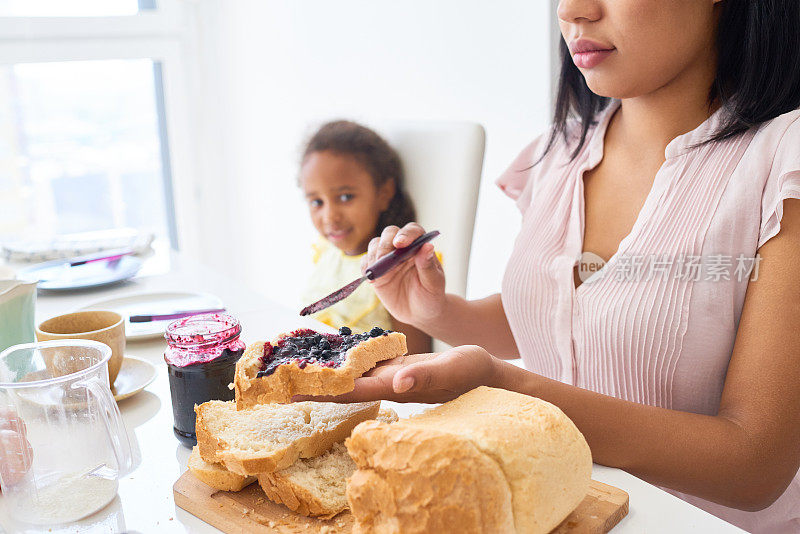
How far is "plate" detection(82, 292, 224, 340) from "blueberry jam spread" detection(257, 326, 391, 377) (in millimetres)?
519

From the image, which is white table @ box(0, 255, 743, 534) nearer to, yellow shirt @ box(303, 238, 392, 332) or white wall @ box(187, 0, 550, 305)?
yellow shirt @ box(303, 238, 392, 332)

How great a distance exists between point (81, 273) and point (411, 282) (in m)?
0.77

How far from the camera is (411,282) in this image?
1.28 metres

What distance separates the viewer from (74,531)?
0.70 metres

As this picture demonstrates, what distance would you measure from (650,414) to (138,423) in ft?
2.14

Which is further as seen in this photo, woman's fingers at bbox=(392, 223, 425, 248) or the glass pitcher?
woman's fingers at bbox=(392, 223, 425, 248)

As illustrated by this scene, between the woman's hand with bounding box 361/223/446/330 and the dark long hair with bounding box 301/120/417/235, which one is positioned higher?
the dark long hair with bounding box 301/120/417/235

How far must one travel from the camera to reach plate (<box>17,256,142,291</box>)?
1492 millimetres

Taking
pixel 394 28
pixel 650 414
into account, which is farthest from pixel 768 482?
pixel 394 28

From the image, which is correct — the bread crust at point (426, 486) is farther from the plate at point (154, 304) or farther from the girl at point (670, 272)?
the plate at point (154, 304)

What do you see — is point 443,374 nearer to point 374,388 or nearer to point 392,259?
point 374,388

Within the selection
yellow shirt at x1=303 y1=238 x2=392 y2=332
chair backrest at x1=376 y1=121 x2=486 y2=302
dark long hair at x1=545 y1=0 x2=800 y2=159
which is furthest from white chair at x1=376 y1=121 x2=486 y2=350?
dark long hair at x1=545 y1=0 x2=800 y2=159

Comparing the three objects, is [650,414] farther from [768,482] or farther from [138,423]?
[138,423]

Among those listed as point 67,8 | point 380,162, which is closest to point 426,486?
point 380,162
